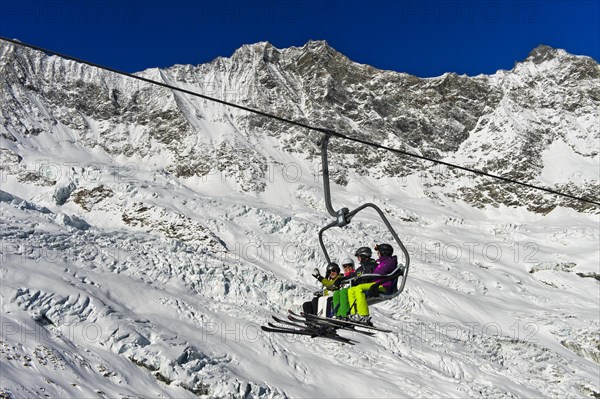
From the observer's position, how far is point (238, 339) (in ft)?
103

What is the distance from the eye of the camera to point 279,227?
2197 inches

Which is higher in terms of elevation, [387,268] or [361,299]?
[387,268]

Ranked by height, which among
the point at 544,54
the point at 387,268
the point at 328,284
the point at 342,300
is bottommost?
the point at 342,300

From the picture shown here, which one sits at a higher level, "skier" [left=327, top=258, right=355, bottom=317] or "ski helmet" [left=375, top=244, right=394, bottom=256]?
"ski helmet" [left=375, top=244, right=394, bottom=256]

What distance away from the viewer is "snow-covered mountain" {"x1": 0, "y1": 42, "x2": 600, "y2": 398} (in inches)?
1113

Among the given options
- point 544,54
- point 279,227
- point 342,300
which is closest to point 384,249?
point 342,300

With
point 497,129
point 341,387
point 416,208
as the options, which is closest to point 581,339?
point 341,387

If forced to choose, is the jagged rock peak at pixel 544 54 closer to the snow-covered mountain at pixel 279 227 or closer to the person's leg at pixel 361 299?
the snow-covered mountain at pixel 279 227

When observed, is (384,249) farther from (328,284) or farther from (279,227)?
(279,227)

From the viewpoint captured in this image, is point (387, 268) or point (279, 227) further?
point (279, 227)

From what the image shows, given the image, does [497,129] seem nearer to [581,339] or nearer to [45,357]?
[581,339]

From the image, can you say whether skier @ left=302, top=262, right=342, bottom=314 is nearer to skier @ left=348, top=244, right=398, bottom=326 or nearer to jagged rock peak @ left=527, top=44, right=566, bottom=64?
skier @ left=348, top=244, right=398, bottom=326

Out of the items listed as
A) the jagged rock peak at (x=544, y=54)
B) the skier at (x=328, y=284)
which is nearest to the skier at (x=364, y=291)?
the skier at (x=328, y=284)

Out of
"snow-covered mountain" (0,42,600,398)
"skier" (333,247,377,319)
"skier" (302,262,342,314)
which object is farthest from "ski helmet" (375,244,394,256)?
"snow-covered mountain" (0,42,600,398)
